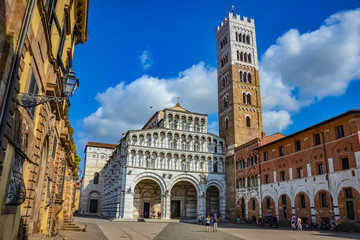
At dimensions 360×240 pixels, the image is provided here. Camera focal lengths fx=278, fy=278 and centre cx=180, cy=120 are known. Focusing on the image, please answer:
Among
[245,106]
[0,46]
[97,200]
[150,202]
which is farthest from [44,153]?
[97,200]

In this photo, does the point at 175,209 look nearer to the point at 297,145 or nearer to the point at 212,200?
the point at 212,200

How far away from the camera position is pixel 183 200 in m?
42.4

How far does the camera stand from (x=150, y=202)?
41.1 meters

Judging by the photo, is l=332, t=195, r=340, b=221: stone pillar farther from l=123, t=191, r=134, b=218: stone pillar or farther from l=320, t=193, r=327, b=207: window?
l=123, t=191, r=134, b=218: stone pillar

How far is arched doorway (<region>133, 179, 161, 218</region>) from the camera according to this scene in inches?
1575

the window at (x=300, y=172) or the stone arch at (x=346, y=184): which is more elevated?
the window at (x=300, y=172)

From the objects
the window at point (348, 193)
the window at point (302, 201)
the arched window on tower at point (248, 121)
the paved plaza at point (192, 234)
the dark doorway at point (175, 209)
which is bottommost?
the paved plaza at point (192, 234)

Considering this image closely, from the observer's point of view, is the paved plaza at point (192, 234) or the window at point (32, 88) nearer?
the window at point (32, 88)

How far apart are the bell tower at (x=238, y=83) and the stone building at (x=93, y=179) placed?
28724 mm

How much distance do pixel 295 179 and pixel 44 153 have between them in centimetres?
2515

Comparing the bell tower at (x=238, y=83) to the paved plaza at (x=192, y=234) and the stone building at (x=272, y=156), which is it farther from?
the paved plaza at (x=192, y=234)

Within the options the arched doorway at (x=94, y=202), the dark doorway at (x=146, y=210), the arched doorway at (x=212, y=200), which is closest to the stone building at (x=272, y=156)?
the arched doorway at (x=212, y=200)

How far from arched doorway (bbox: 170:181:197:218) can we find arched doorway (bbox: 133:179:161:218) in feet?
7.58

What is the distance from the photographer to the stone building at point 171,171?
3775 centimetres
